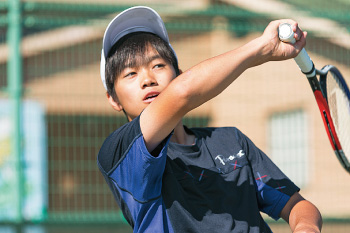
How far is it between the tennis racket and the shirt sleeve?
385 millimetres

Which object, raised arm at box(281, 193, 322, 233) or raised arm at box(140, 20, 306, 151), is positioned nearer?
raised arm at box(140, 20, 306, 151)

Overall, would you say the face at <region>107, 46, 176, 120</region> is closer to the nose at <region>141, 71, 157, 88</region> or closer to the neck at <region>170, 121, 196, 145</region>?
the nose at <region>141, 71, 157, 88</region>

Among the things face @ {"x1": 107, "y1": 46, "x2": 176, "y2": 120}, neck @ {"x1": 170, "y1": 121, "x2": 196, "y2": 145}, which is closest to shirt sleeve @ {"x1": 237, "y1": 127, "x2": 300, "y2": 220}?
neck @ {"x1": 170, "y1": 121, "x2": 196, "y2": 145}

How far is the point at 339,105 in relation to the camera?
310cm

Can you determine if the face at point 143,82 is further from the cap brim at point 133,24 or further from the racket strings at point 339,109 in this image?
the racket strings at point 339,109

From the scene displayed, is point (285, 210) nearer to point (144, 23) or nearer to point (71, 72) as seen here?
point (144, 23)

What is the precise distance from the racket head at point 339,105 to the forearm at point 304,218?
0.64 metres

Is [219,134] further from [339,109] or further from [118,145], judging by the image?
[339,109]

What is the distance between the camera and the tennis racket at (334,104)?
2805 millimetres

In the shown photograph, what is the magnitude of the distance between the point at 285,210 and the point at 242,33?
4.41 meters

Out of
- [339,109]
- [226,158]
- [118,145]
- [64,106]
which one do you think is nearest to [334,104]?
[339,109]

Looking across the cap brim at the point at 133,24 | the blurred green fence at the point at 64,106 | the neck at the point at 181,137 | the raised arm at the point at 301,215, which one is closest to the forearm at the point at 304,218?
the raised arm at the point at 301,215

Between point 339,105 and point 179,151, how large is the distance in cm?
109

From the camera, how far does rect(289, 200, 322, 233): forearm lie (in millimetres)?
2221
